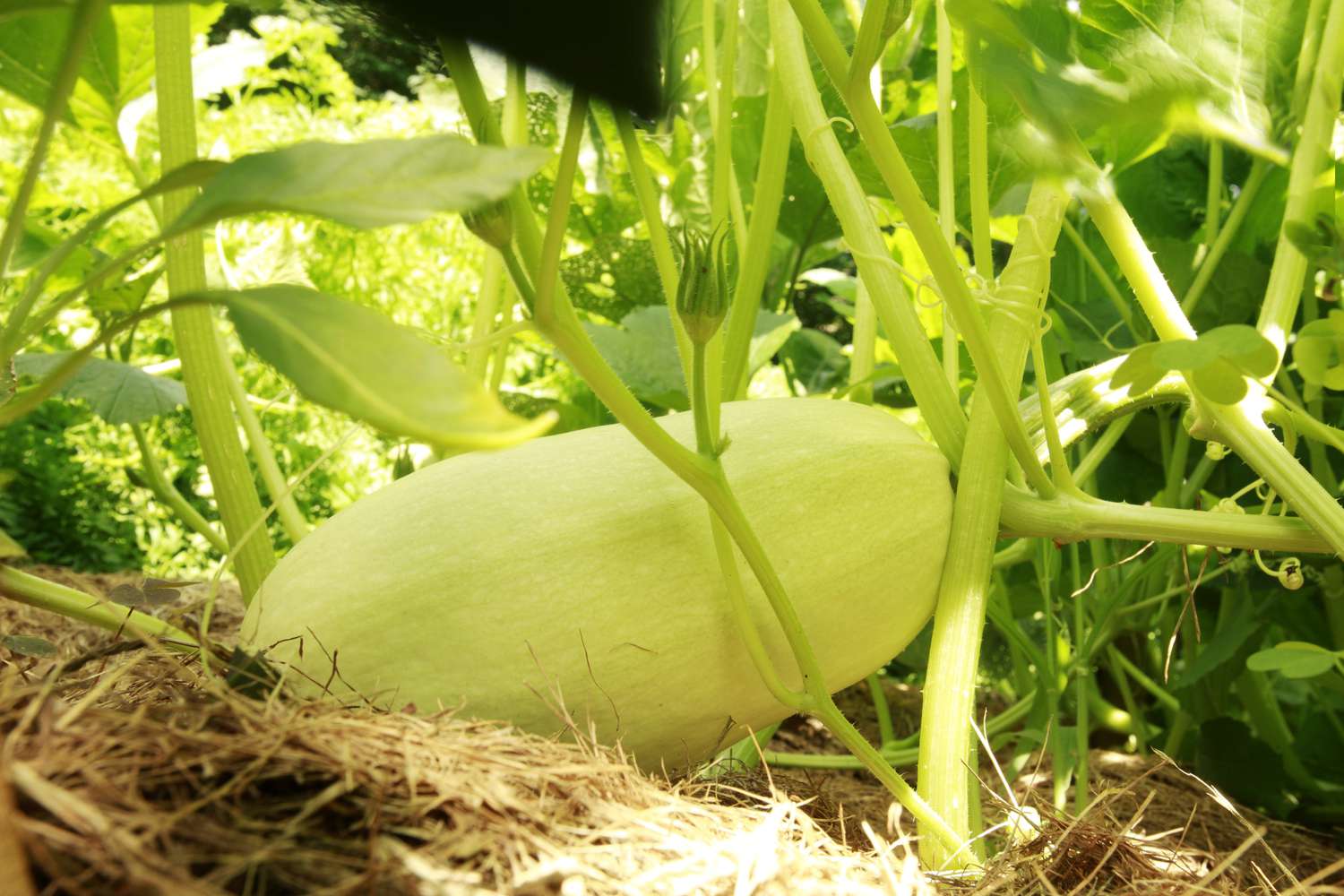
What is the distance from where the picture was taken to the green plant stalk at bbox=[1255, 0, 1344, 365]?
0.60 m

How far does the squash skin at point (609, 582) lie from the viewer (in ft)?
1.64

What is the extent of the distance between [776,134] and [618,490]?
240 millimetres

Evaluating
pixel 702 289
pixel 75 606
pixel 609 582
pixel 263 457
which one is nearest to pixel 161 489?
pixel 263 457

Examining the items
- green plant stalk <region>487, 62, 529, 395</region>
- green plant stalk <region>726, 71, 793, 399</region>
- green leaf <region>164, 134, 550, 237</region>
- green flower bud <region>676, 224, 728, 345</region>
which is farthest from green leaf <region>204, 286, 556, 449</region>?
green plant stalk <region>726, 71, 793, 399</region>

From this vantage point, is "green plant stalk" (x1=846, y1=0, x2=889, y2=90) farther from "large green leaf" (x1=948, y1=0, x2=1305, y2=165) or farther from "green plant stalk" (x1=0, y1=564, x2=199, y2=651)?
"green plant stalk" (x1=0, y1=564, x2=199, y2=651)

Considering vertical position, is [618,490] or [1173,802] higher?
[618,490]

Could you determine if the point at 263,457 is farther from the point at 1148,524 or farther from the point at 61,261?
the point at 1148,524

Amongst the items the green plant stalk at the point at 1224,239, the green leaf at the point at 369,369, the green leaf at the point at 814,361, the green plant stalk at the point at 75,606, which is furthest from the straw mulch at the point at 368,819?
the green leaf at the point at 814,361

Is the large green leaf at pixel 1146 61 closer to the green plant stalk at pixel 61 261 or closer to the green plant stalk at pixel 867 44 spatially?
the green plant stalk at pixel 867 44

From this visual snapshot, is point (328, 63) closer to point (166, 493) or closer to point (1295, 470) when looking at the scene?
point (166, 493)

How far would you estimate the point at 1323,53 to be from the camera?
0.60m

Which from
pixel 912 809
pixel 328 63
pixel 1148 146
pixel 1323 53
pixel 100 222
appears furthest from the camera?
pixel 328 63

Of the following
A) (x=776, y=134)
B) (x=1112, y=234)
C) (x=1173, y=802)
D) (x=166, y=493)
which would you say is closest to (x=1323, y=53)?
(x=1112, y=234)

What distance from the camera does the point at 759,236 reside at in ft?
2.13
